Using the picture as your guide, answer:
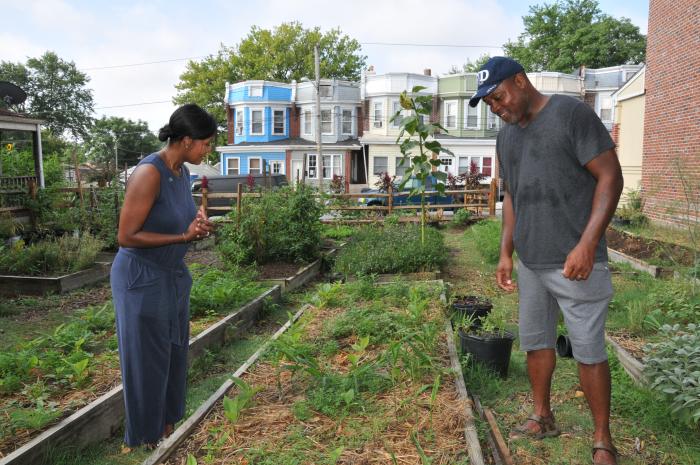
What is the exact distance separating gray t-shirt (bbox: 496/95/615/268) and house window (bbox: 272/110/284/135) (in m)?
37.1

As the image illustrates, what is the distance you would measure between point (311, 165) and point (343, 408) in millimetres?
35709

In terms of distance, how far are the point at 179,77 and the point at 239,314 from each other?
1737 inches

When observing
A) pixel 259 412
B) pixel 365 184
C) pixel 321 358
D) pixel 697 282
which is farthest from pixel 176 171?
pixel 365 184

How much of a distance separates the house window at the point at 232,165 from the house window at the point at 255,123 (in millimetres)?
2324

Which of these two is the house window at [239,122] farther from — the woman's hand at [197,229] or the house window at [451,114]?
the woman's hand at [197,229]

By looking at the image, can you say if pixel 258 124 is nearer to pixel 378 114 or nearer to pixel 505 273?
pixel 378 114

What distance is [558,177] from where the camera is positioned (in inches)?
119

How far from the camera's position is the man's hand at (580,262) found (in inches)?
112

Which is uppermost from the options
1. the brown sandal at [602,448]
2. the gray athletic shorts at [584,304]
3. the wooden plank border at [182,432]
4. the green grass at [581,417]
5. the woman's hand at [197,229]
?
the woman's hand at [197,229]

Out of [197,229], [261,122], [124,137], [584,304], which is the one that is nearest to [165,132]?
[197,229]

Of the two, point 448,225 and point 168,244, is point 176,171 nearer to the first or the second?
point 168,244

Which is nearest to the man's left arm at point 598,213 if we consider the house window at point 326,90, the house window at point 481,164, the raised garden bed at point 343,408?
the raised garden bed at point 343,408

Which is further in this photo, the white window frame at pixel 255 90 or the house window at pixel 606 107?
the white window frame at pixel 255 90

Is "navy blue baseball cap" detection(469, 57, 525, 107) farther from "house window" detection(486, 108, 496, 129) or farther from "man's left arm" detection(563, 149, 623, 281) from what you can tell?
"house window" detection(486, 108, 496, 129)
